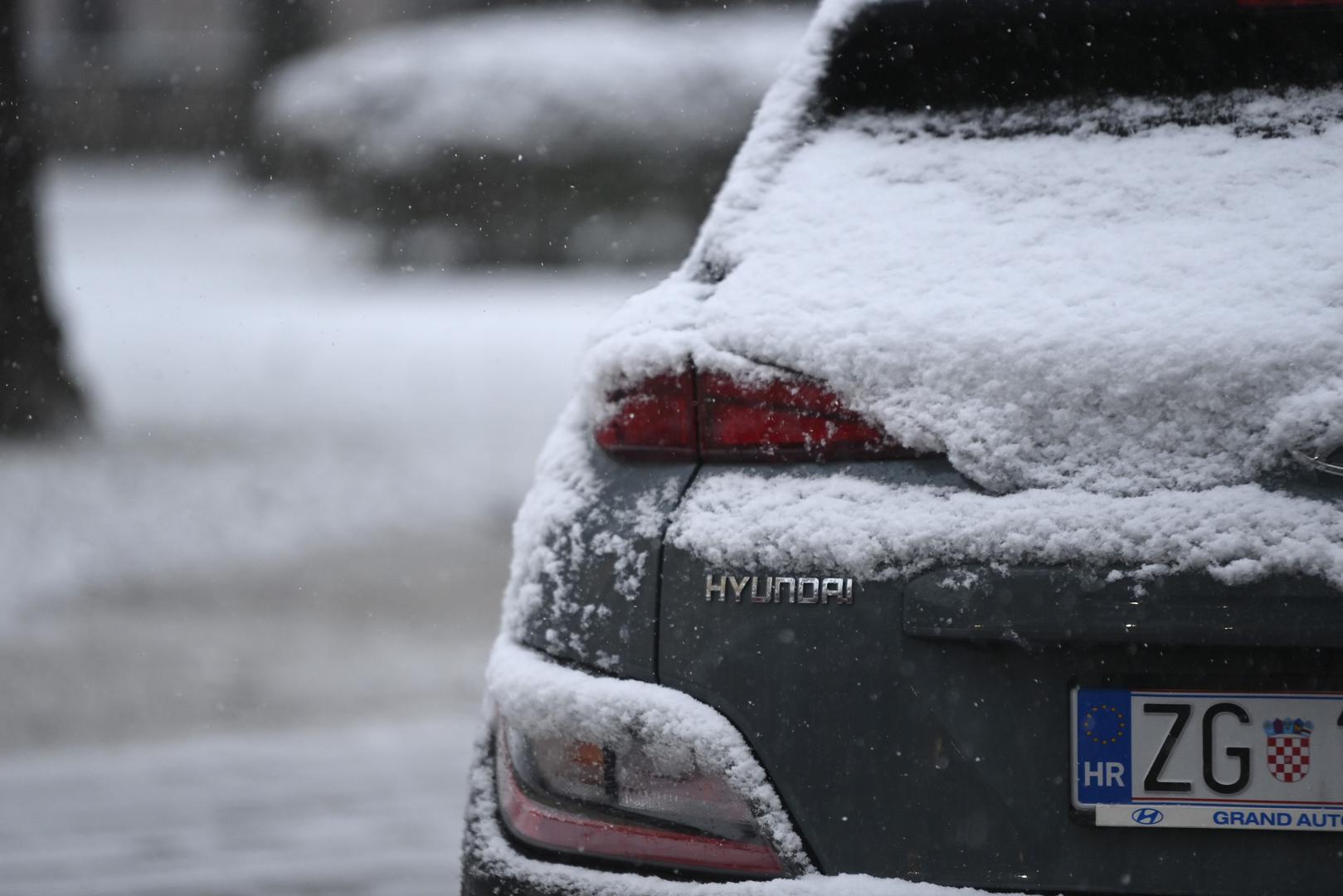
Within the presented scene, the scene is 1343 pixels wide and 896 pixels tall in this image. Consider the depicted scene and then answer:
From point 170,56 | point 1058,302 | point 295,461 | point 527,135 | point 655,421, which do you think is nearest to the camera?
point 1058,302

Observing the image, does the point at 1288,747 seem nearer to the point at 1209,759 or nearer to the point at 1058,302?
the point at 1209,759

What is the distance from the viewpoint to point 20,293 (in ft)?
29.6

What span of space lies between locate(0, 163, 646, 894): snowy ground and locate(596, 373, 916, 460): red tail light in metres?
2.09

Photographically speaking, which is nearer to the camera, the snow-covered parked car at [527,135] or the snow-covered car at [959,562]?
the snow-covered car at [959,562]

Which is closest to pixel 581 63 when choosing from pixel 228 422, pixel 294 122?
pixel 294 122

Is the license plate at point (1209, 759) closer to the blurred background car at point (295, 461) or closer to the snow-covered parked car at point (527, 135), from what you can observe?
the blurred background car at point (295, 461)

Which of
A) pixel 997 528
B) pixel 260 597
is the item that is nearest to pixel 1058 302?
pixel 997 528

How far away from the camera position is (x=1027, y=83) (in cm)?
231

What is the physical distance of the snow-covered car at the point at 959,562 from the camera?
174 centimetres

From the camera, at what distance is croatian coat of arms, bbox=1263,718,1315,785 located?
1733 mm

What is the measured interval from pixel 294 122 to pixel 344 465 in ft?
36.7

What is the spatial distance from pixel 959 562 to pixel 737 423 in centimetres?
34

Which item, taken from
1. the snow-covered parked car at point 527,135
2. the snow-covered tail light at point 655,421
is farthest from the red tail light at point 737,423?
the snow-covered parked car at point 527,135

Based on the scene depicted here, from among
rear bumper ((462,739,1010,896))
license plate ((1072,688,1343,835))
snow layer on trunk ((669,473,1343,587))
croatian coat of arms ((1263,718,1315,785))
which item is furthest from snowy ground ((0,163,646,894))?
croatian coat of arms ((1263,718,1315,785))
